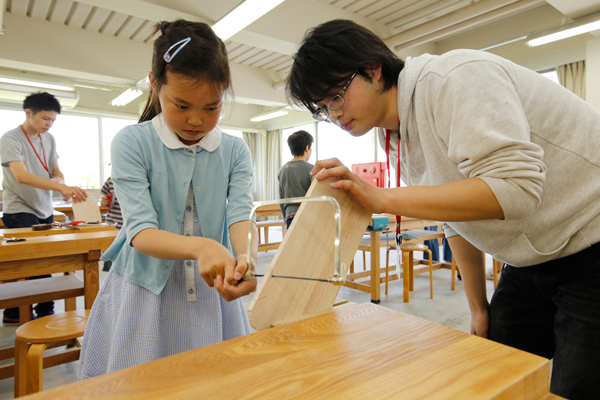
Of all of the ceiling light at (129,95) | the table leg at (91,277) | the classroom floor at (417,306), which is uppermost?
the ceiling light at (129,95)

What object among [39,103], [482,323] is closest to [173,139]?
[482,323]

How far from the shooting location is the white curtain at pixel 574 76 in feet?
17.1

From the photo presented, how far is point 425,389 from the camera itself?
0.52m

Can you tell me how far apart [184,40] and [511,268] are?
3.51 feet

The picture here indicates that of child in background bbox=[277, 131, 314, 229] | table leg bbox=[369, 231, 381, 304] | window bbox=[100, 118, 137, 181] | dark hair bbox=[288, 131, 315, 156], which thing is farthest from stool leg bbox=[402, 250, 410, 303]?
window bbox=[100, 118, 137, 181]

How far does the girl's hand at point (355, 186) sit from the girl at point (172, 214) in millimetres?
261

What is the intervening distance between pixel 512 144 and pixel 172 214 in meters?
0.79

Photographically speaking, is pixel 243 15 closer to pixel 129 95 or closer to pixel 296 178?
pixel 296 178

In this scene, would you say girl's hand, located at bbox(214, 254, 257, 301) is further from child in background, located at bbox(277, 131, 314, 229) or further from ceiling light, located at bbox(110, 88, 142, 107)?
ceiling light, located at bbox(110, 88, 142, 107)

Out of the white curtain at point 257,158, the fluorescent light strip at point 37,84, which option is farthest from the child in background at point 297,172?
the white curtain at point 257,158

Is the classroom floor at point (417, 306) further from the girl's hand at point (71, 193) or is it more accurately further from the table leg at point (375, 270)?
the girl's hand at point (71, 193)

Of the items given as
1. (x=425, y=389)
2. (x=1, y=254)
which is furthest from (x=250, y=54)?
(x=425, y=389)

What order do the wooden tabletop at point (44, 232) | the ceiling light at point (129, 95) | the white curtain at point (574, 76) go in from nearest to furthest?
1. the wooden tabletop at point (44, 232)
2. the white curtain at point (574, 76)
3. the ceiling light at point (129, 95)

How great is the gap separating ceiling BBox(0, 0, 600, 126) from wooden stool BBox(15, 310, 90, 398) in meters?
3.75
